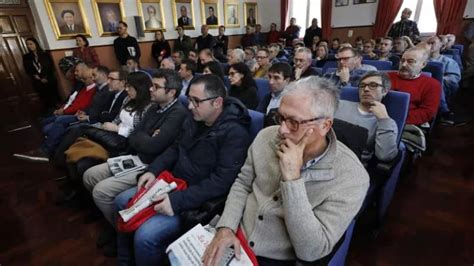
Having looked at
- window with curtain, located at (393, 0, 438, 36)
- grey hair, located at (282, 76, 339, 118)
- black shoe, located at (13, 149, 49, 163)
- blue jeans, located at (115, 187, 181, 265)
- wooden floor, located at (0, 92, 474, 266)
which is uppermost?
window with curtain, located at (393, 0, 438, 36)

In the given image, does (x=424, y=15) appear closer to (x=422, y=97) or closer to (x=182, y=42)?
(x=422, y=97)

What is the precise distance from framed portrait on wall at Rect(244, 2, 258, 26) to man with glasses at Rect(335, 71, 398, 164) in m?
7.97

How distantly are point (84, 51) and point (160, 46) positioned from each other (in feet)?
5.98

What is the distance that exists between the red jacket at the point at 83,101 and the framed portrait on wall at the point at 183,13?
177 inches

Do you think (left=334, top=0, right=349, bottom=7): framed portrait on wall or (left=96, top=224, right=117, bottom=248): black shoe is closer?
(left=96, top=224, right=117, bottom=248): black shoe

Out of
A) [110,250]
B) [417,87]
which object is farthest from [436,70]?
[110,250]

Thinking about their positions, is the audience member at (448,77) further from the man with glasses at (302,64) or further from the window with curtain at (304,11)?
the window with curtain at (304,11)

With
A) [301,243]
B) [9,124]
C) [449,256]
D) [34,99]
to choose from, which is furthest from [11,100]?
[449,256]

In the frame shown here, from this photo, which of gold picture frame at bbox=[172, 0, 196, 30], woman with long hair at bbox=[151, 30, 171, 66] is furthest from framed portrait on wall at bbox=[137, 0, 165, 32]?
gold picture frame at bbox=[172, 0, 196, 30]

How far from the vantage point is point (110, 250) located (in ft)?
5.71

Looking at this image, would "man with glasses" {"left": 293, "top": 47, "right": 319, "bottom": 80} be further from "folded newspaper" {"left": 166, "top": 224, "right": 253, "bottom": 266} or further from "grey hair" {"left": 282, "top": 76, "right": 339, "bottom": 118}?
"folded newspaper" {"left": 166, "top": 224, "right": 253, "bottom": 266}

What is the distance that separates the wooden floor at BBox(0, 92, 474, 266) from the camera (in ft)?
5.34

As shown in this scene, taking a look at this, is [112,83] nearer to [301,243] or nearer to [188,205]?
[188,205]

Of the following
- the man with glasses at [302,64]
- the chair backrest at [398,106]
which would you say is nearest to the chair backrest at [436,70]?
the man with glasses at [302,64]
